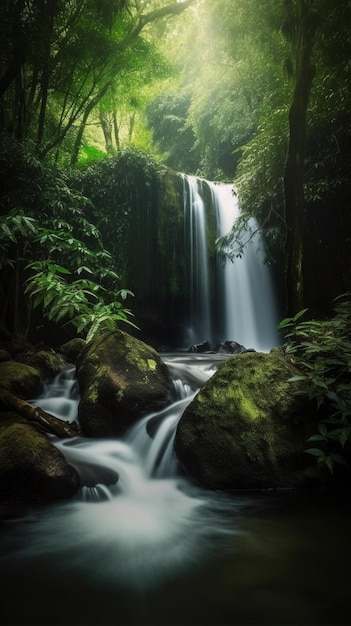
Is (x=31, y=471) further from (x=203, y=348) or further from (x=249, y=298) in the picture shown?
(x=249, y=298)

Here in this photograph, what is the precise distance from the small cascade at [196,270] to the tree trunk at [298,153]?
5745 millimetres

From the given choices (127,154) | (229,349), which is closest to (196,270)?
(229,349)

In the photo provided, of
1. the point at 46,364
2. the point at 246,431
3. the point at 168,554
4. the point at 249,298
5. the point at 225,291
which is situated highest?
the point at 225,291

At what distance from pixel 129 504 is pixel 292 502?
55.5 inches

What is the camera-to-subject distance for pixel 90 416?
14.1ft

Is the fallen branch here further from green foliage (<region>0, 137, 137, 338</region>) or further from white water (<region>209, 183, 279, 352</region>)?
white water (<region>209, 183, 279, 352</region>)

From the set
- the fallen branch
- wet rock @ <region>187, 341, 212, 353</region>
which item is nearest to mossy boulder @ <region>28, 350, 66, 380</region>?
the fallen branch

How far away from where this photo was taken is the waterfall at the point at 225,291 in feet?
35.0

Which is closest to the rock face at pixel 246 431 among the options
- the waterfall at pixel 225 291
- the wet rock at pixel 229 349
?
the wet rock at pixel 229 349

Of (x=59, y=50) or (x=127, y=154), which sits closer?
(x=59, y=50)

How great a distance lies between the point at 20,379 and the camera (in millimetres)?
5195

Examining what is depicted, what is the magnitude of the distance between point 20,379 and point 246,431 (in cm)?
340

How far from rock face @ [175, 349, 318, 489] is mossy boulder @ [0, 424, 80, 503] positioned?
1.18 m

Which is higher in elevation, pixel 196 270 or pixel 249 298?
pixel 196 270
